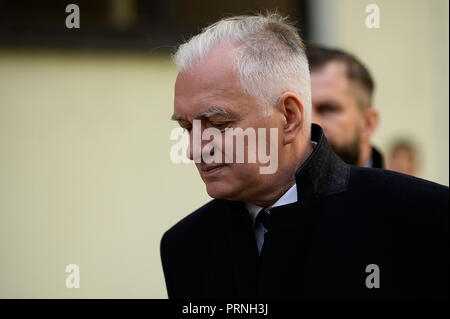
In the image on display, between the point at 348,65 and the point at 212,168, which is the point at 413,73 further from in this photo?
the point at 212,168

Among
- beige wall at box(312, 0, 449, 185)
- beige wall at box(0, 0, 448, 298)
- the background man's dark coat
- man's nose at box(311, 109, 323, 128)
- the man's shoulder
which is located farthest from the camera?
beige wall at box(312, 0, 449, 185)

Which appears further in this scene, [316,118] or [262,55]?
[316,118]

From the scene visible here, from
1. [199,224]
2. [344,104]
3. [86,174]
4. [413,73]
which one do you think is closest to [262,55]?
[199,224]

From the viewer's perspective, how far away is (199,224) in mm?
2604

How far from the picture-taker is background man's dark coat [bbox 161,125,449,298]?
6.82 feet

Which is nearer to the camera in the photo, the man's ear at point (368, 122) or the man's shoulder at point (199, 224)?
the man's shoulder at point (199, 224)

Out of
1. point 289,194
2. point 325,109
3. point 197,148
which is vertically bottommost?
point 289,194

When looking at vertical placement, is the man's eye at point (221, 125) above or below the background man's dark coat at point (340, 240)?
above

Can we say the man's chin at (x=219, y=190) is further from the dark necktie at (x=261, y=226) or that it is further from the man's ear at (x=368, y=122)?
the man's ear at (x=368, y=122)

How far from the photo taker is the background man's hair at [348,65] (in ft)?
11.3

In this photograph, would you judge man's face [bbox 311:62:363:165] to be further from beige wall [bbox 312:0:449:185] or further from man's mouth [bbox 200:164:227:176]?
beige wall [bbox 312:0:449:185]

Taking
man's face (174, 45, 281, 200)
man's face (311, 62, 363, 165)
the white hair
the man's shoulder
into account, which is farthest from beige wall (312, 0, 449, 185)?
man's face (174, 45, 281, 200)

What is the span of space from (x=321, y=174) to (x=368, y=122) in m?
1.28

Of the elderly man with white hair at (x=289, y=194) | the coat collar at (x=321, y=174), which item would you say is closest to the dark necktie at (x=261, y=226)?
the elderly man with white hair at (x=289, y=194)
